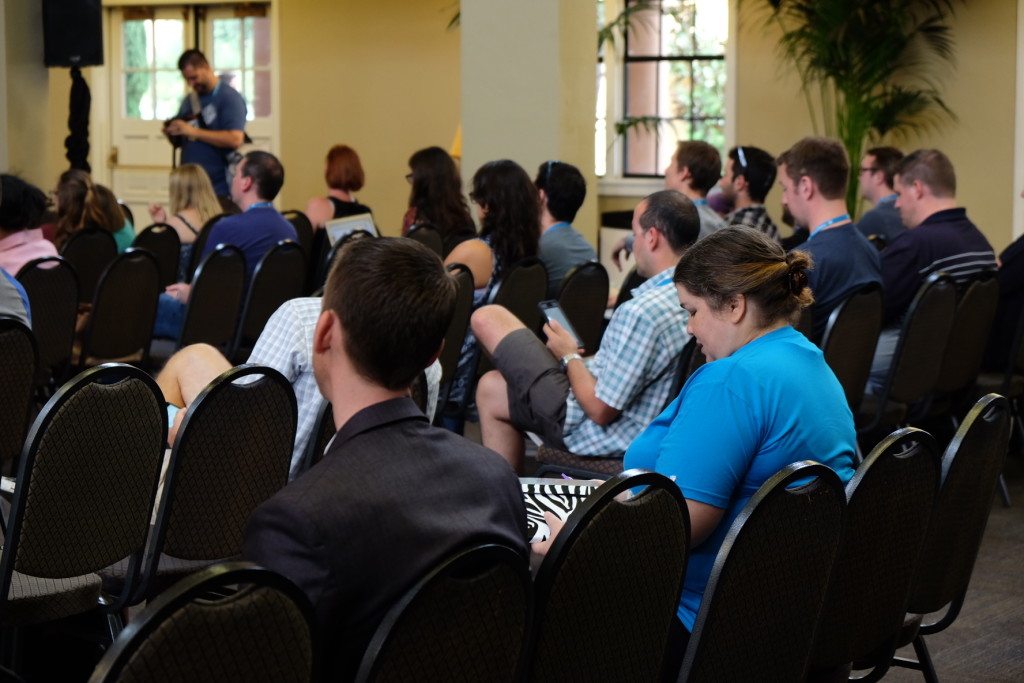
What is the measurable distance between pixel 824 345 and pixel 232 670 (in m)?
3.06

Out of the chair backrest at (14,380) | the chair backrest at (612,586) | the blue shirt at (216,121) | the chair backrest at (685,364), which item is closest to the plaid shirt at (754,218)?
the chair backrest at (685,364)

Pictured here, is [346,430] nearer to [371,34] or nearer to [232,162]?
[232,162]

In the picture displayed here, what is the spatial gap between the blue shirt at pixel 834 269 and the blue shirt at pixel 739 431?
243cm

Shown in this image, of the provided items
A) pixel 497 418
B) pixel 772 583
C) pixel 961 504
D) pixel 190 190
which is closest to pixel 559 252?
pixel 497 418

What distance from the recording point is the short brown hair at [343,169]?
26.3 ft

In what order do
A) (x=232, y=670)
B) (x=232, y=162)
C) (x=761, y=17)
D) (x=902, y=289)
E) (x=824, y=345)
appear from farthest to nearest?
(x=761, y=17) → (x=232, y=162) → (x=902, y=289) → (x=824, y=345) → (x=232, y=670)

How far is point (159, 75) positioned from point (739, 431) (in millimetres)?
11034

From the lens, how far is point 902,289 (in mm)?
5242

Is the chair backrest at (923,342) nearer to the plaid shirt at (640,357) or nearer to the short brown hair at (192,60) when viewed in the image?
the plaid shirt at (640,357)

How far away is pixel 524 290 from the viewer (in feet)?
15.8

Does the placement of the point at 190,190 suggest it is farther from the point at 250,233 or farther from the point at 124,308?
the point at 124,308

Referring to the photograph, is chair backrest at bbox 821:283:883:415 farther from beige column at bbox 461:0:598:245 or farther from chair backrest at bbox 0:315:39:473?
beige column at bbox 461:0:598:245

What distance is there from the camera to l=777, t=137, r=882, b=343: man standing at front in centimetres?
475

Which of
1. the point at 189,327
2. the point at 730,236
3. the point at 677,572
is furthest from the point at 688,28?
the point at 677,572
